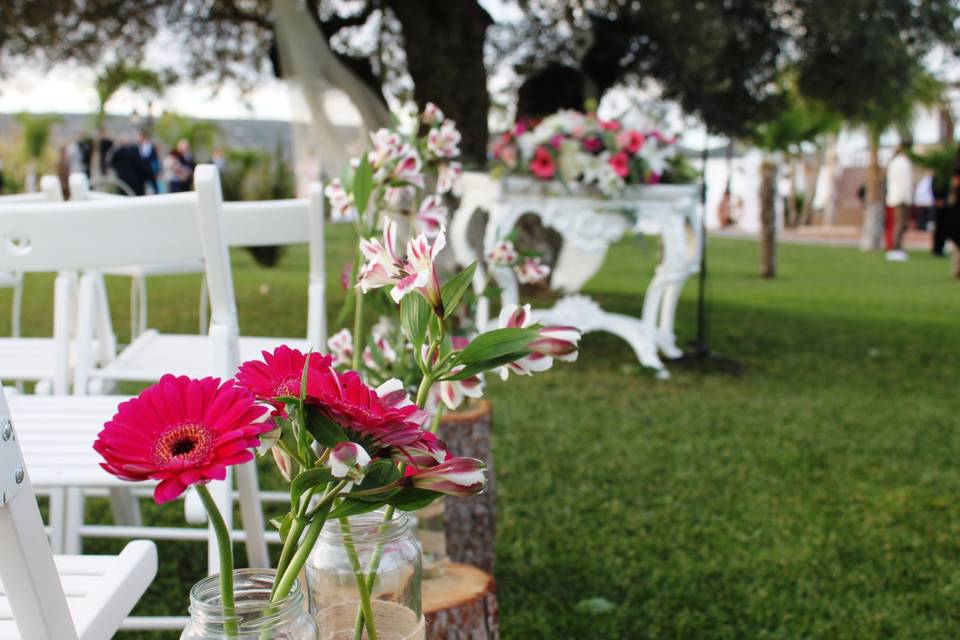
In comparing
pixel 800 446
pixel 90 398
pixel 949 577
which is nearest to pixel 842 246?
pixel 800 446

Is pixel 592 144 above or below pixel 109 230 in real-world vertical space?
above

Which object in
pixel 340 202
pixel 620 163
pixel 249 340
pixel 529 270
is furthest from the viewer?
pixel 620 163

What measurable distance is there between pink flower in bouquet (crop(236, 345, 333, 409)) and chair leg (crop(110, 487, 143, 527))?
2336mm

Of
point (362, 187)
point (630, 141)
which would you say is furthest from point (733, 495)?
point (362, 187)

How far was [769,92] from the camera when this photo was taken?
26.5 ft

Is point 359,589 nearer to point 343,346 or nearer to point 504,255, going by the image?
point 343,346

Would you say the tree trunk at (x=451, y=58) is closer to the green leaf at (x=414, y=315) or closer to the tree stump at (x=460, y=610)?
the tree stump at (x=460, y=610)

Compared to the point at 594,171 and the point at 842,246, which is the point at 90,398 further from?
the point at 842,246

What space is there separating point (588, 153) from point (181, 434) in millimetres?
4636

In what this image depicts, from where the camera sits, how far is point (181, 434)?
643 millimetres

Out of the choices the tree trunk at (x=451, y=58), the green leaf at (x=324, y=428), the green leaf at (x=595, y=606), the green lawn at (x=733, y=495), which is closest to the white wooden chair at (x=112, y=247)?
the green leaf at (x=324, y=428)

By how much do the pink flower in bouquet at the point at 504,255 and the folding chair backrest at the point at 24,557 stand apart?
68.7 inches

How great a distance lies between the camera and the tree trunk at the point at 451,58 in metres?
7.26

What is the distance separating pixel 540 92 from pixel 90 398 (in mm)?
7065
